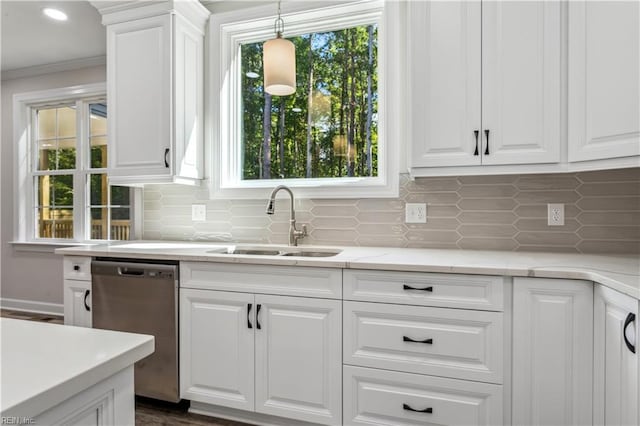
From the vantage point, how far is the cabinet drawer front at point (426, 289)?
1688 millimetres

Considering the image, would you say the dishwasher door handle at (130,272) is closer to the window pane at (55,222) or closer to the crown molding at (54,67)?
the window pane at (55,222)

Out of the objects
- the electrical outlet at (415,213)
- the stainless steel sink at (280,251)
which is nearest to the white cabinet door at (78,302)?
the stainless steel sink at (280,251)

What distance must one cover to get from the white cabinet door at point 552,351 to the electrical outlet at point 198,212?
2.11 m

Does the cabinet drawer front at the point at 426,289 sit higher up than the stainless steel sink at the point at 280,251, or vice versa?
the stainless steel sink at the point at 280,251

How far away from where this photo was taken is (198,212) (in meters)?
2.95

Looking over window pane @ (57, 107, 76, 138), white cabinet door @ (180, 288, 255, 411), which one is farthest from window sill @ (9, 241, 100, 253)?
white cabinet door @ (180, 288, 255, 411)

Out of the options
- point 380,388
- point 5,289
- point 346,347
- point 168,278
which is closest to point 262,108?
point 168,278

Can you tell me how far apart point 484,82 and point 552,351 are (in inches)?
50.8

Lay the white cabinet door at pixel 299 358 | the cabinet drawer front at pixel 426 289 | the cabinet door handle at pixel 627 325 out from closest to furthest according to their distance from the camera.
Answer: the cabinet door handle at pixel 627 325 → the cabinet drawer front at pixel 426 289 → the white cabinet door at pixel 299 358

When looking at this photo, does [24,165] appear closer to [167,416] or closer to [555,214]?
[167,416]

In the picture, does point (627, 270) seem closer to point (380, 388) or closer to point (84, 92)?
point (380, 388)

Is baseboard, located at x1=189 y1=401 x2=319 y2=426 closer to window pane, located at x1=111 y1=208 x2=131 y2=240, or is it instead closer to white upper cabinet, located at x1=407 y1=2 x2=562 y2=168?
white upper cabinet, located at x1=407 y1=2 x2=562 y2=168

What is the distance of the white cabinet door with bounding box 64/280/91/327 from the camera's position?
239 cm

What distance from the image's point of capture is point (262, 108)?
117 inches
